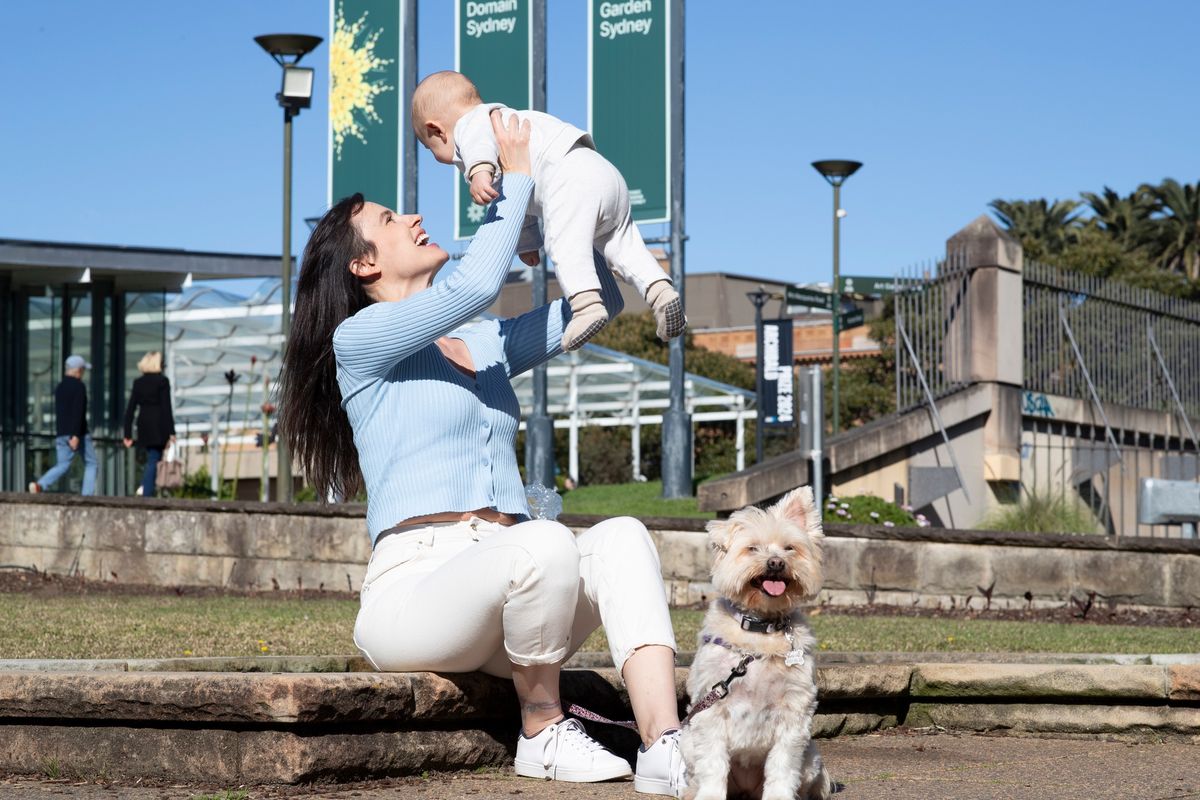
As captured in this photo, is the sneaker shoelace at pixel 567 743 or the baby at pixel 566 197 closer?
the sneaker shoelace at pixel 567 743

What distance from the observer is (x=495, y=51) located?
2062cm

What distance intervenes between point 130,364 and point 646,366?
42.1ft

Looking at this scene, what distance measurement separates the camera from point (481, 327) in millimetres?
5059

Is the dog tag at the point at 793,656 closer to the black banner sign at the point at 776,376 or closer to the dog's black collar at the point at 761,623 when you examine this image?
the dog's black collar at the point at 761,623

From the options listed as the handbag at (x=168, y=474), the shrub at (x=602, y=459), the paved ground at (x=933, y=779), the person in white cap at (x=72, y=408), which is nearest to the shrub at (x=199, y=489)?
the handbag at (x=168, y=474)

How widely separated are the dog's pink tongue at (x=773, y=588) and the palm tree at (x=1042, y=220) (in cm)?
5309

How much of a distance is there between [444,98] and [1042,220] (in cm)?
5474

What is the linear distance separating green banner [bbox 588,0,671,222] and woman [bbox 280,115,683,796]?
1489 centimetres

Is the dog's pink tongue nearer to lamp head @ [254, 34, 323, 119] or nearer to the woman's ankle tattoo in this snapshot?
the woman's ankle tattoo

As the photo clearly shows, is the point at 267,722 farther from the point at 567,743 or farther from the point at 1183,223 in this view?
the point at 1183,223

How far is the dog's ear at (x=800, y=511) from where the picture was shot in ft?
13.7

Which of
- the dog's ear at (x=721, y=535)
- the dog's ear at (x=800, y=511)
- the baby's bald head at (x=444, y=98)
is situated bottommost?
the dog's ear at (x=721, y=535)

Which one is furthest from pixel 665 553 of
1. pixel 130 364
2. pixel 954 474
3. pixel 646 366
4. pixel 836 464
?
pixel 646 366

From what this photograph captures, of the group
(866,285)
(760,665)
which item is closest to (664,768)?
(760,665)
